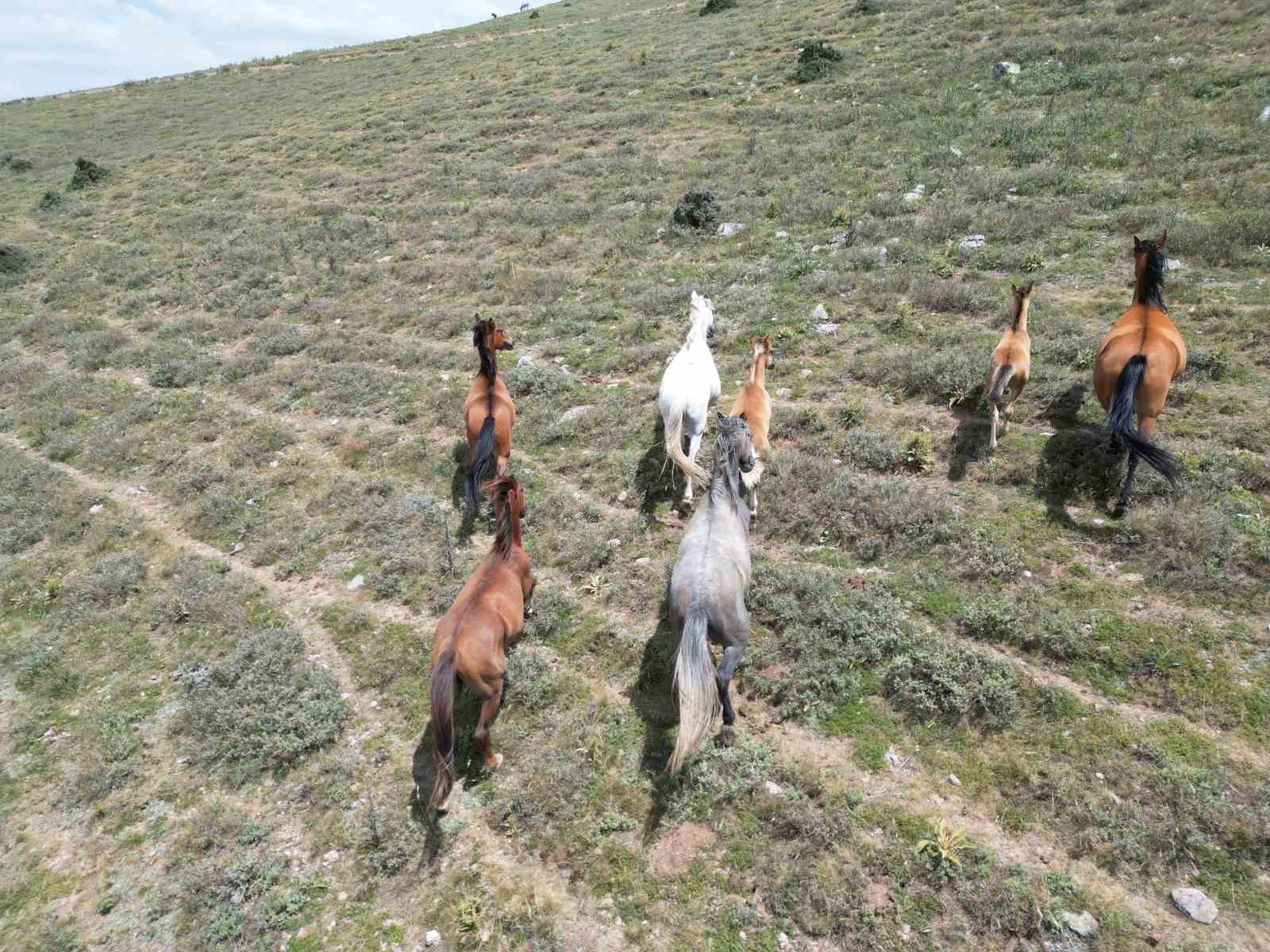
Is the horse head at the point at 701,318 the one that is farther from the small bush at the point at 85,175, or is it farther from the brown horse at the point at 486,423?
the small bush at the point at 85,175

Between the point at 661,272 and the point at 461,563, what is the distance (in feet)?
29.6

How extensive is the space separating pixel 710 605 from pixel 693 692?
0.72 meters

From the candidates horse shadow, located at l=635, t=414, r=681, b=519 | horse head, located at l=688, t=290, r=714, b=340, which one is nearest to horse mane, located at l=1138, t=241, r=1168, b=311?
horse head, located at l=688, t=290, r=714, b=340

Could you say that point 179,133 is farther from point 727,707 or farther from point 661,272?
point 727,707

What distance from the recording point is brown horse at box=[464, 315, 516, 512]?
8211mm

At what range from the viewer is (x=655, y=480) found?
29.1ft

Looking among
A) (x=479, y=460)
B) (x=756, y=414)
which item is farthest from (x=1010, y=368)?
(x=479, y=460)

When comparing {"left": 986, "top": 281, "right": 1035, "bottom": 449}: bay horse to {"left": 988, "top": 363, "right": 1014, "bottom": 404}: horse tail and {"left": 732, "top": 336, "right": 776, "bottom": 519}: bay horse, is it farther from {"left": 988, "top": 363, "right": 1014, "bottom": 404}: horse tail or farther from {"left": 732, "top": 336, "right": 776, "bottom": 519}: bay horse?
{"left": 732, "top": 336, "right": 776, "bottom": 519}: bay horse

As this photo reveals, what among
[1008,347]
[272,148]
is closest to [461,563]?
[1008,347]

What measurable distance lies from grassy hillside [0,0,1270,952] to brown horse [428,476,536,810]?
1.88 feet

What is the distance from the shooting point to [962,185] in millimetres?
14523

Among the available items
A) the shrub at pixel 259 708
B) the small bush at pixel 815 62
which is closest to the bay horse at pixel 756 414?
the shrub at pixel 259 708

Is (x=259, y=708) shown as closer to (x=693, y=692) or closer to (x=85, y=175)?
(x=693, y=692)

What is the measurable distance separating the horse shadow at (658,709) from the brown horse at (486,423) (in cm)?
305
